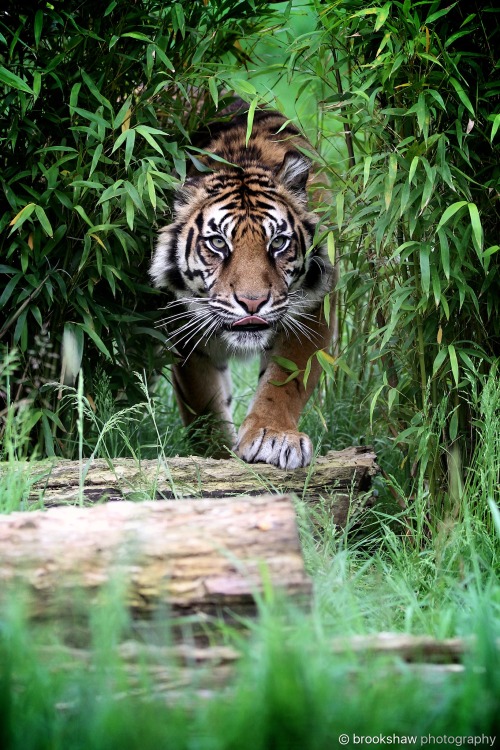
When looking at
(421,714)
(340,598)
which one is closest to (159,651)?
(421,714)

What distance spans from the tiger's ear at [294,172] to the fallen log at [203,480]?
126 centimetres

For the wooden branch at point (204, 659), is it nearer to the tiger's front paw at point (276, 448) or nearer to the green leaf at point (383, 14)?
the tiger's front paw at point (276, 448)

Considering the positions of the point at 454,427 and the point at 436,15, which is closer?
the point at 436,15

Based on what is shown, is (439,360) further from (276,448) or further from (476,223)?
(276,448)

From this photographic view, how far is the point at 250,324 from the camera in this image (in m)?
3.71

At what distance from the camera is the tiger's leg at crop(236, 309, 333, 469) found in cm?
342

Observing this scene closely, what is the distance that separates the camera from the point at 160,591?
5.32ft

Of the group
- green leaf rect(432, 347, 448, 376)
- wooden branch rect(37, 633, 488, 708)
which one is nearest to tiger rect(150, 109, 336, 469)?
green leaf rect(432, 347, 448, 376)

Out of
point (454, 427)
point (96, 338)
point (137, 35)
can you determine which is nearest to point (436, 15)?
point (137, 35)

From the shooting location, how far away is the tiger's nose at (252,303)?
3656 mm

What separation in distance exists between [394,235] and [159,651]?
2.27 meters

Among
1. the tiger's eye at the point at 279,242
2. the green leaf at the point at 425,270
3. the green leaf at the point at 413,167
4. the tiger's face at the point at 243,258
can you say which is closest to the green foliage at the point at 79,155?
the tiger's face at the point at 243,258

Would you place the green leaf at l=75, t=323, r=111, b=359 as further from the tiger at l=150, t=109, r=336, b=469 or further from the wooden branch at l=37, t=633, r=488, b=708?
the wooden branch at l=37, t=633, r=488, b=708

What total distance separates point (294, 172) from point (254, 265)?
0.53 meters
